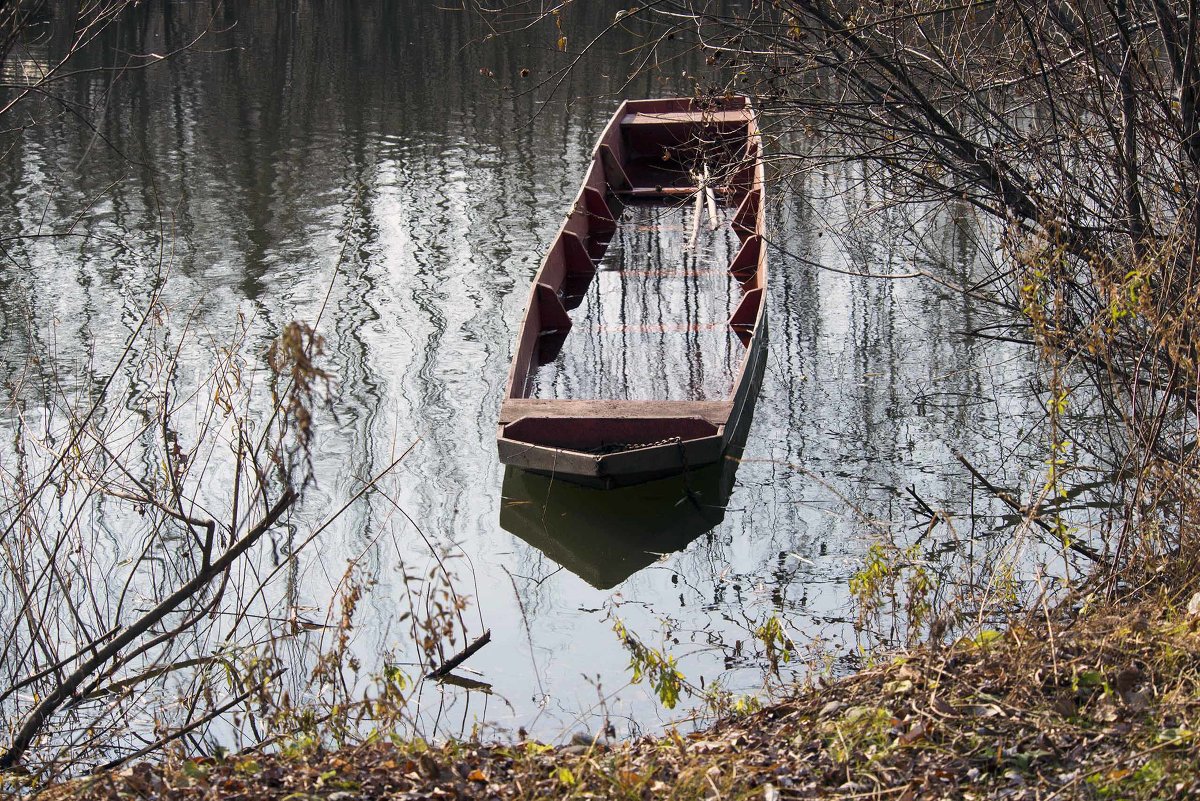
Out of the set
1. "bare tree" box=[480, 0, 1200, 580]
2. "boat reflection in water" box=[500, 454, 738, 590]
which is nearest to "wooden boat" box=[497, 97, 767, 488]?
"boat reflection in water" box=[500, 454, 738, 590]

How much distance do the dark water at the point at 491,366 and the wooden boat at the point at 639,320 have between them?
287mm

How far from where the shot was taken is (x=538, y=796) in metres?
3.29

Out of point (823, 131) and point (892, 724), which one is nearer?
point (892, 724)

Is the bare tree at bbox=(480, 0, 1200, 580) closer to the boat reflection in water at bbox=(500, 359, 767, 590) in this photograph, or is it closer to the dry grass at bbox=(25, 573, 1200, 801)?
the dry grass at bbox=(25, 573, 1200, 801)

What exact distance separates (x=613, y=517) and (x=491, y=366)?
2631 mm

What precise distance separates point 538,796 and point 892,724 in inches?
40.6

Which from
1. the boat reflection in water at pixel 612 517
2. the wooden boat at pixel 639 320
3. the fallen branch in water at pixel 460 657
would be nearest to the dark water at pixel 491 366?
the boat reflection in water at pixel 612 517

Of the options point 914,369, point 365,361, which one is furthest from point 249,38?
point 914,369

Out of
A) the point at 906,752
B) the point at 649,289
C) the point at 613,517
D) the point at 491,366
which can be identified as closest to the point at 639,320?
the point at 649,289

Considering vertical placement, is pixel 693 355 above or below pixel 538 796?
above

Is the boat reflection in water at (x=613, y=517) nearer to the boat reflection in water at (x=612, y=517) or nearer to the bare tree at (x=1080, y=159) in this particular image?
the boat reflection in water at (x=612, y=517)

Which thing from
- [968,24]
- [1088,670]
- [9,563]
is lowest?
[1088,670]

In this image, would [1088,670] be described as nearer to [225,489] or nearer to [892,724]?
[892,724]

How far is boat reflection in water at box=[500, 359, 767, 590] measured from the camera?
21.3 feet
